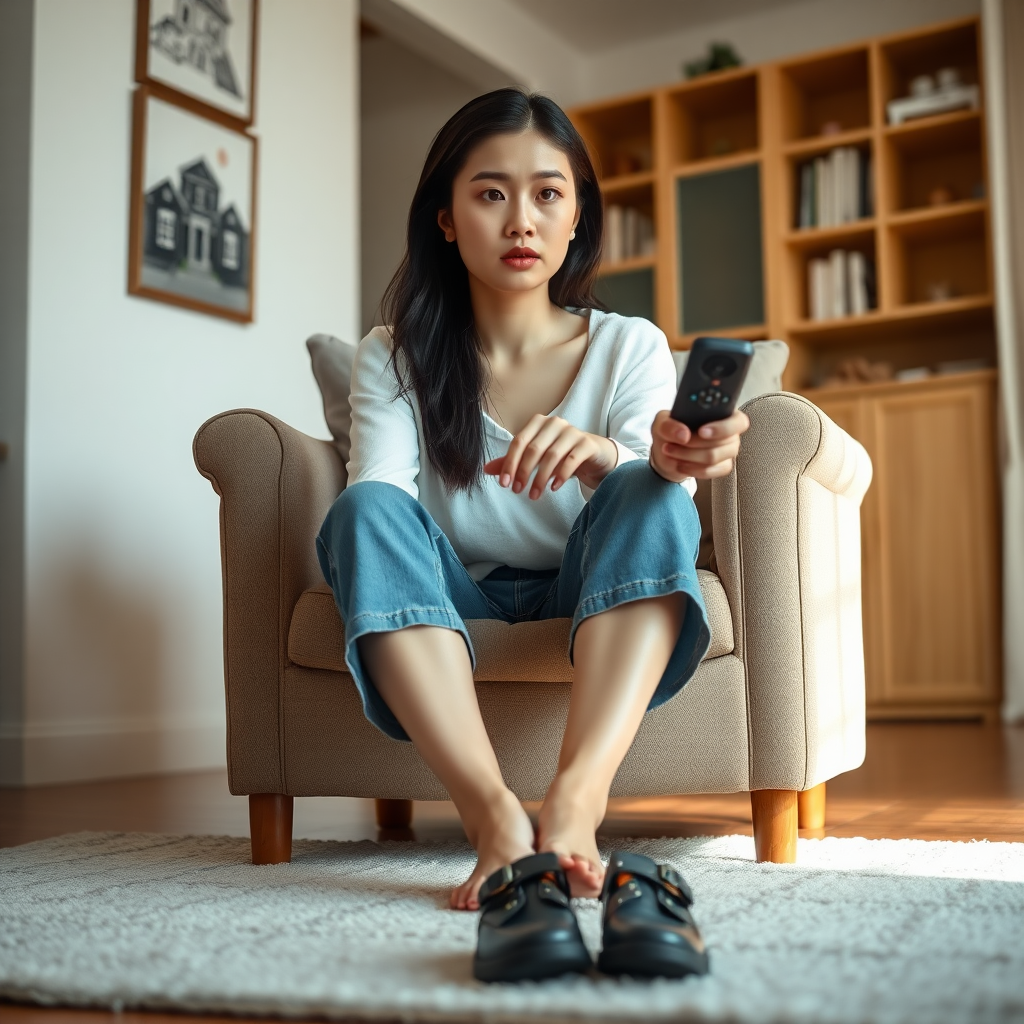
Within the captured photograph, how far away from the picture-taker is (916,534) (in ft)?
13.4

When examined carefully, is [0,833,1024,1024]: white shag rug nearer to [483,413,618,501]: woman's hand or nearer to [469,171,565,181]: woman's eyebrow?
[483,413,618,501]: woman's hand

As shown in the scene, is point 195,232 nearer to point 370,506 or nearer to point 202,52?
point 202,52

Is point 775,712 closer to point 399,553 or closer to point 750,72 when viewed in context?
point 399,553

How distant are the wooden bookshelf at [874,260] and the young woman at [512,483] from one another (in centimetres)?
275

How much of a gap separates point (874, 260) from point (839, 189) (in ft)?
0.99

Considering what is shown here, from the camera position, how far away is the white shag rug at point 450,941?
0.75 m

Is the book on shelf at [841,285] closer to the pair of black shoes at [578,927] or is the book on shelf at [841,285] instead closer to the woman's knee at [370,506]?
the woman's knee at [370,506]

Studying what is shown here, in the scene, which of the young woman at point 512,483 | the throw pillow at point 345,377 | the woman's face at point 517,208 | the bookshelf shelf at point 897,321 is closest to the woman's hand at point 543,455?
the young woman at point 512,483

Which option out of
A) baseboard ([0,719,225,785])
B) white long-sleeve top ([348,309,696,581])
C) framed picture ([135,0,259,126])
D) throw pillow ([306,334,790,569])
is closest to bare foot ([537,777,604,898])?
white long-sleeve top ([348,309,696,581])

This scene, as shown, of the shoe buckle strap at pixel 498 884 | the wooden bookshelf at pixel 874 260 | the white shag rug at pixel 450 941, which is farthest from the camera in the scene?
the wooden bookshelf at pixel 874 260

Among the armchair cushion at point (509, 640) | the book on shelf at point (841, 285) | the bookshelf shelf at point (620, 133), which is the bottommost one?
the armchair cushion at point (509, 640)

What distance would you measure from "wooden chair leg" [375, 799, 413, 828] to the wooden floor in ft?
0.08

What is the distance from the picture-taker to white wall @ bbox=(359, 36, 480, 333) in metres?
5.05

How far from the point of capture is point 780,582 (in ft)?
4.60
